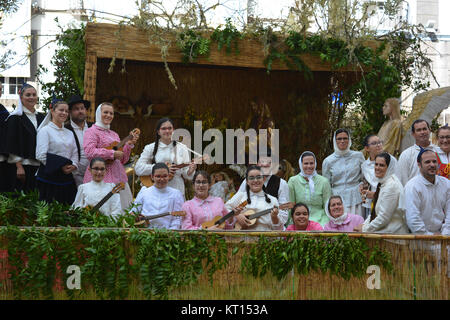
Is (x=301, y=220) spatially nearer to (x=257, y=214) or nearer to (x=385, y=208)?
(x=257, y=214)

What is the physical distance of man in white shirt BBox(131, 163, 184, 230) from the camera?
22.2 ft

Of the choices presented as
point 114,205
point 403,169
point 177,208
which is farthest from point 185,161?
point 403,169

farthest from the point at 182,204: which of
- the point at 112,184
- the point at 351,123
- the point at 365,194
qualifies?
the point at 351,123

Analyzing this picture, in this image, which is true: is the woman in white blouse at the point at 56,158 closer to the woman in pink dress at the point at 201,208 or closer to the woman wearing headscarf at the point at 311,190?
the woman in pink dress at the point at 201,208

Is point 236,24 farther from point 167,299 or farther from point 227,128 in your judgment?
point 167,299

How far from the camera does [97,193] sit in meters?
6.79

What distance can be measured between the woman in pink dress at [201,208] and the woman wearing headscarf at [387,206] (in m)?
1.40

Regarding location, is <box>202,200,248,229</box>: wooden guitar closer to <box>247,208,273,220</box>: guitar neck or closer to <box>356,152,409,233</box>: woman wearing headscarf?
<box>247,208,273,220</box>: guitar neck

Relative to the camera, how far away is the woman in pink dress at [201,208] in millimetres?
6707

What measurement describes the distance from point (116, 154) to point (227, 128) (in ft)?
14.9

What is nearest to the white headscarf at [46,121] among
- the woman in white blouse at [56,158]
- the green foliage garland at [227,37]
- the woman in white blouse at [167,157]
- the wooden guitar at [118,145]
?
the woman in white blouse at [56,158]

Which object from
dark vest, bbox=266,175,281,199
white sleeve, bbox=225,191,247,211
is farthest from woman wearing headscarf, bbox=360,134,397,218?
white sleeve, bbox=225,191,247,211

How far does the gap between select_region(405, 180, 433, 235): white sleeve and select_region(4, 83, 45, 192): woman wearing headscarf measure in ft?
12.7

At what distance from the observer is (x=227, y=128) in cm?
1148
